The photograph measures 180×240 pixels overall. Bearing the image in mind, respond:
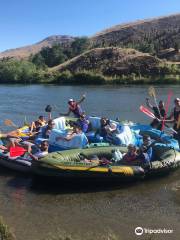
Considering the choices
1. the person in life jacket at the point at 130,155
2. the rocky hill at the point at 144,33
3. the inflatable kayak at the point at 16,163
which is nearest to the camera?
the person in life jacket at the point at 130,155

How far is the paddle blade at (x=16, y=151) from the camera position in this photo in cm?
1166

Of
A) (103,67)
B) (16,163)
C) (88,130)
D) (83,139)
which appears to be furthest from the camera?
(103,67)

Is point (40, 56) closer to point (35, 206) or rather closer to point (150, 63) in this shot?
point (150, 63)

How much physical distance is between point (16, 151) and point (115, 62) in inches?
2192

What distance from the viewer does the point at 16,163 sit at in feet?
38.0

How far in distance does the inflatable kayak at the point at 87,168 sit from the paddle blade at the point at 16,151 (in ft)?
4.19

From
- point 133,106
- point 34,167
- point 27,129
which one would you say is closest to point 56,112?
point 133,106

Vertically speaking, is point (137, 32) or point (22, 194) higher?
point (137, 32)

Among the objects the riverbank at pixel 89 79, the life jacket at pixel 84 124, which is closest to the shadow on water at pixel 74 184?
the life jacket at pixel 84 124

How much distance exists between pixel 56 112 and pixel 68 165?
1580 centimetres

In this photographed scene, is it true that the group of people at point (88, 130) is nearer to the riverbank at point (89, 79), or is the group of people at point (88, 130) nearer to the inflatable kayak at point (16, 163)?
the inflatable kayak at point (16, 163)

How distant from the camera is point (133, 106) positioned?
1098 inches

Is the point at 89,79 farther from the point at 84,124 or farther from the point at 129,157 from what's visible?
the point at 129,157

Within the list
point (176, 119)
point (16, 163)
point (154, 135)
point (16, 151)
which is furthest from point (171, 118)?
point (16, 163)
